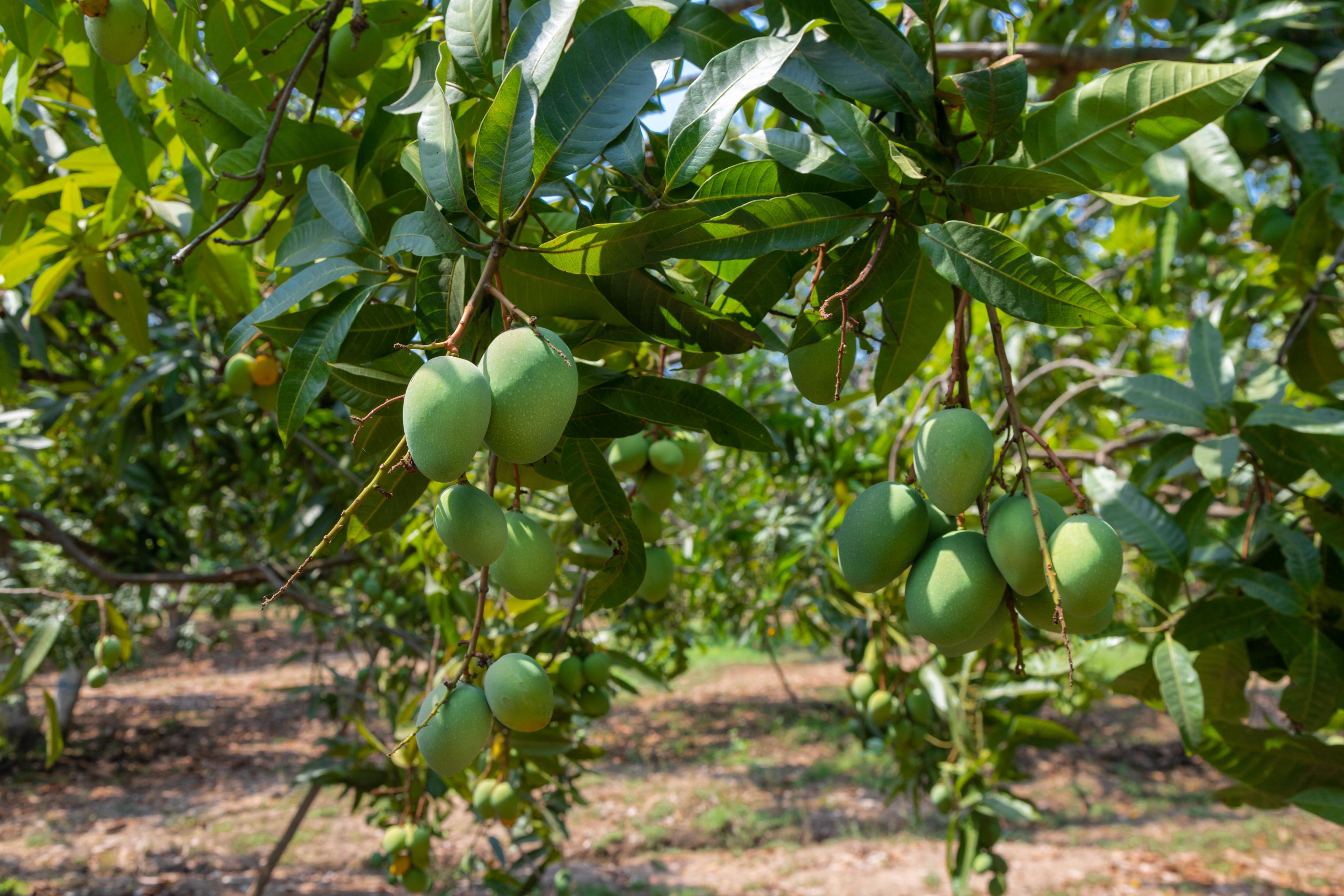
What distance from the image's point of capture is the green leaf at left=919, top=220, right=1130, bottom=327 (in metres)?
0.70

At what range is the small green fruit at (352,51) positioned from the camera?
108cm

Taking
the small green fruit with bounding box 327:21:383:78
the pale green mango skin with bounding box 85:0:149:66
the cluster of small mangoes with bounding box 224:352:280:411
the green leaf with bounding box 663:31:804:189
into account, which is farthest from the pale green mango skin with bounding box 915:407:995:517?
the cluster of small mangoes with bounding box 224:352:280:411

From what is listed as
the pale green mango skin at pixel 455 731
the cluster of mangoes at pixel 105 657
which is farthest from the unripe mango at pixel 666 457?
the cluster of mangoes at pixel 105 657

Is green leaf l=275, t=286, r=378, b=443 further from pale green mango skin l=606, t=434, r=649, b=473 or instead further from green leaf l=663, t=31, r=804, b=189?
pale green mango skin l=606, t=434, r=649, b=473

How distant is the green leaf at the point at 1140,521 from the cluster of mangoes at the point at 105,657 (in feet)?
11.1

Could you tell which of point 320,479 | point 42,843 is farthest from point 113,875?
point 320,479

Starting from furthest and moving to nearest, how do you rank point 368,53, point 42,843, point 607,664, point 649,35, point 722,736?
1. point 722,736
2. point 42,843
3. point 607,664
4. point 368,53
5. point 649,35

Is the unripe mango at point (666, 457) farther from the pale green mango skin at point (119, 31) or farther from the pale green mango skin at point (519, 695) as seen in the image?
the pale green mango skin at point (119, 31)

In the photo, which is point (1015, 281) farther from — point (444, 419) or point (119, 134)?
point (119, 134)

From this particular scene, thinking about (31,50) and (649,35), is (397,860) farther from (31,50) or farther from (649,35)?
(649,35)

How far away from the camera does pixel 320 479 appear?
373 centimetres

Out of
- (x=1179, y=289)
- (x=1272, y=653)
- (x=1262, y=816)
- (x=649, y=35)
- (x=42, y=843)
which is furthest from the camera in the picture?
(x=1262, y=816)

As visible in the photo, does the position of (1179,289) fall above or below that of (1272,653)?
above

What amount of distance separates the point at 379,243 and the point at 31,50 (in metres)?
0.75
